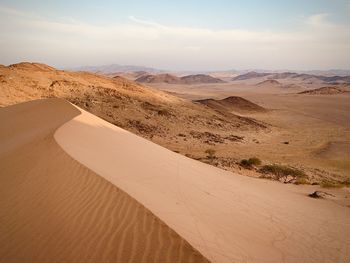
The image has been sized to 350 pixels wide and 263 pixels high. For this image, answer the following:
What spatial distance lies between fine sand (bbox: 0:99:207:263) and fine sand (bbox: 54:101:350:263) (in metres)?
0.25

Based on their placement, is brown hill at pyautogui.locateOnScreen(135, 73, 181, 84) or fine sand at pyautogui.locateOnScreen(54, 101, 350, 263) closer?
fine sand at pyautogui.locateOnScreen(54, 101, 350, 263)

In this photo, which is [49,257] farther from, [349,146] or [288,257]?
[349,146]

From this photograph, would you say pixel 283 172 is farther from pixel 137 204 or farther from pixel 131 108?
pixel 131 108

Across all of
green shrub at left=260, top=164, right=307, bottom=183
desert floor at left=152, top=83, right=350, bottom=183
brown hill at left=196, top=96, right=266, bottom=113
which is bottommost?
brown hill at left=196, top=96, right=266, bottom=113

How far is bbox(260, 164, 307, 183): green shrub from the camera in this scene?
13.0 m

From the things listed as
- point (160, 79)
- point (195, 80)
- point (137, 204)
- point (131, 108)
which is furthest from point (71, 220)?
point (195, 80)

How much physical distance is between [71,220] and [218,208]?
2.50m

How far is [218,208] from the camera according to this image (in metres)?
5.83

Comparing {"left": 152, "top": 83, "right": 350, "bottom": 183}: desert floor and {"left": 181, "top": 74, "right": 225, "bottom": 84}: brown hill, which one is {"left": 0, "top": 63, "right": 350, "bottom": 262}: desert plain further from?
{"left": 181, "top": 74, "right": 225, "bottom": 84}: brown hill

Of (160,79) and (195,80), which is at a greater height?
(160,79)

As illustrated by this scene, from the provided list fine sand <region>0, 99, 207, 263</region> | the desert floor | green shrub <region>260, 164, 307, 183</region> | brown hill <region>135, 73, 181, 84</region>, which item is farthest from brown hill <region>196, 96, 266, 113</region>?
brown hill <region>135, 73, 181, 84</region>

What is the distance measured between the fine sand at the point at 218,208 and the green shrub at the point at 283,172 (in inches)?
134

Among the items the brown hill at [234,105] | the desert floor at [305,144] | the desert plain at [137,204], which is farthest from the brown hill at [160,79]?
the desert plain at [137,204]

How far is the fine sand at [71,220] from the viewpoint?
3.64 metres
